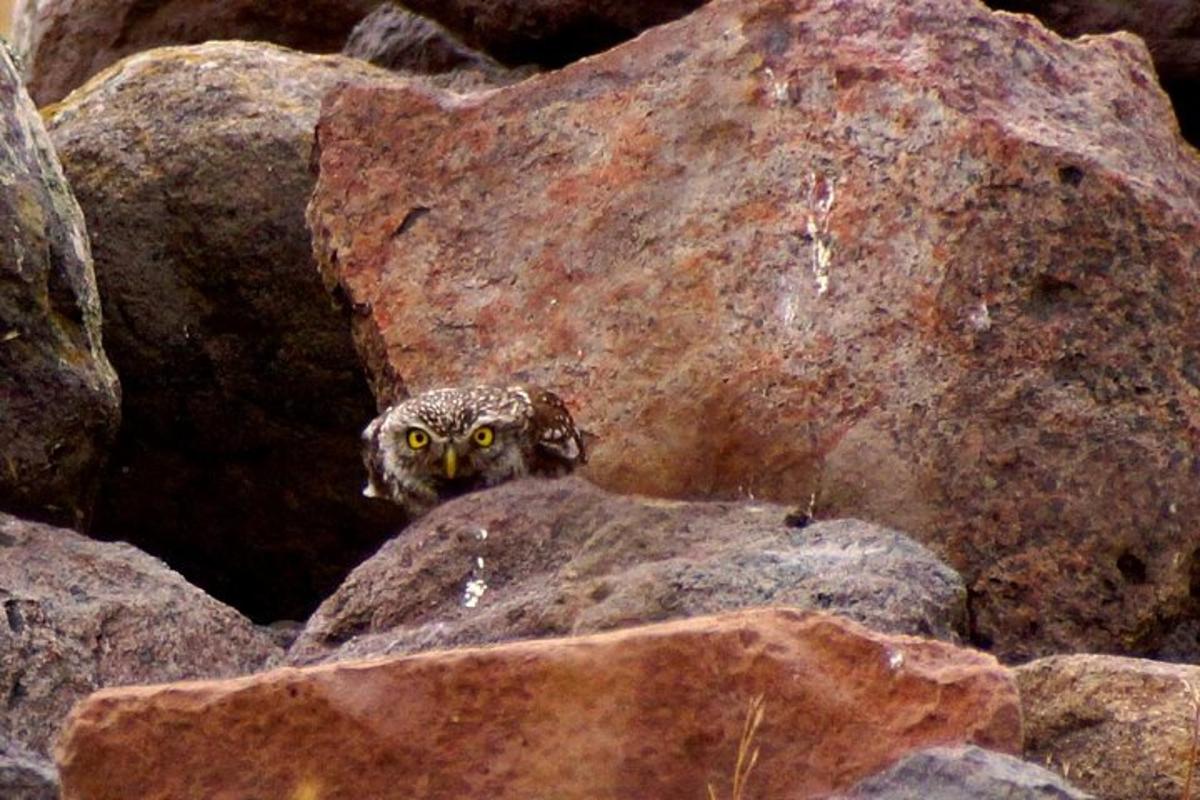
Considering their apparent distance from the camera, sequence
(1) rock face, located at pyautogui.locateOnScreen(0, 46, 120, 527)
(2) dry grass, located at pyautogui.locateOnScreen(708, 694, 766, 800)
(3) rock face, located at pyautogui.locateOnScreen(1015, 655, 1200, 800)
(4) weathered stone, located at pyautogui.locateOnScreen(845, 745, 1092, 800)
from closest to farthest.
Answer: (4) weathered stone, located at pyautogui.locateOnScreen(845, 745, 1092, 800) < (2) dry grass, located at pyautogui.locateOnScreen(708, 694, 766, 800) < (3) rock face, located at pyautogui.locateOnScreen(1015, 655, 1200, 800) < (1) rock face, located at pyautogui.locateOnScreen(0, 46, 120, 527)

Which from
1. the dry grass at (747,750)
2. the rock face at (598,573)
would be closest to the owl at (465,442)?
the rock face at (598,573)

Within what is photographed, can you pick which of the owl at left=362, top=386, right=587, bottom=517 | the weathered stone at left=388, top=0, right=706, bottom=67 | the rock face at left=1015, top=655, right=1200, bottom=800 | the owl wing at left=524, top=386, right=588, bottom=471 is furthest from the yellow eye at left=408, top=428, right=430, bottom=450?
the rock face at left=1015, top=655, right=1200, bottom=800

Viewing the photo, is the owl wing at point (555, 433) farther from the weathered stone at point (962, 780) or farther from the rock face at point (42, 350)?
the weathered stone at point (962, 780)

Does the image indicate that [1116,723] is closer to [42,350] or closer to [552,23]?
[42,350]

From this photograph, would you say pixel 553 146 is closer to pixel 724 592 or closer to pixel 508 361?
pixel 508 361

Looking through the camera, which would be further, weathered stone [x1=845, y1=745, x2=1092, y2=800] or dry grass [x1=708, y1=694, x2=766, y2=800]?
dry grass [x1=708, y1=694, x2=766, y2=800]

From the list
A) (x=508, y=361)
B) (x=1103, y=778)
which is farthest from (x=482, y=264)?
(x=1103, y=778)

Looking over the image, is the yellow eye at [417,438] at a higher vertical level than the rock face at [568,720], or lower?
lower

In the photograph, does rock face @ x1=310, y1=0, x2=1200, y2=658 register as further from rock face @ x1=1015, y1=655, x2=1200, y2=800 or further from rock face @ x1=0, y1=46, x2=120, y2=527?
rock face @ x1=1015, y1=655, x2=1200, y2=800
